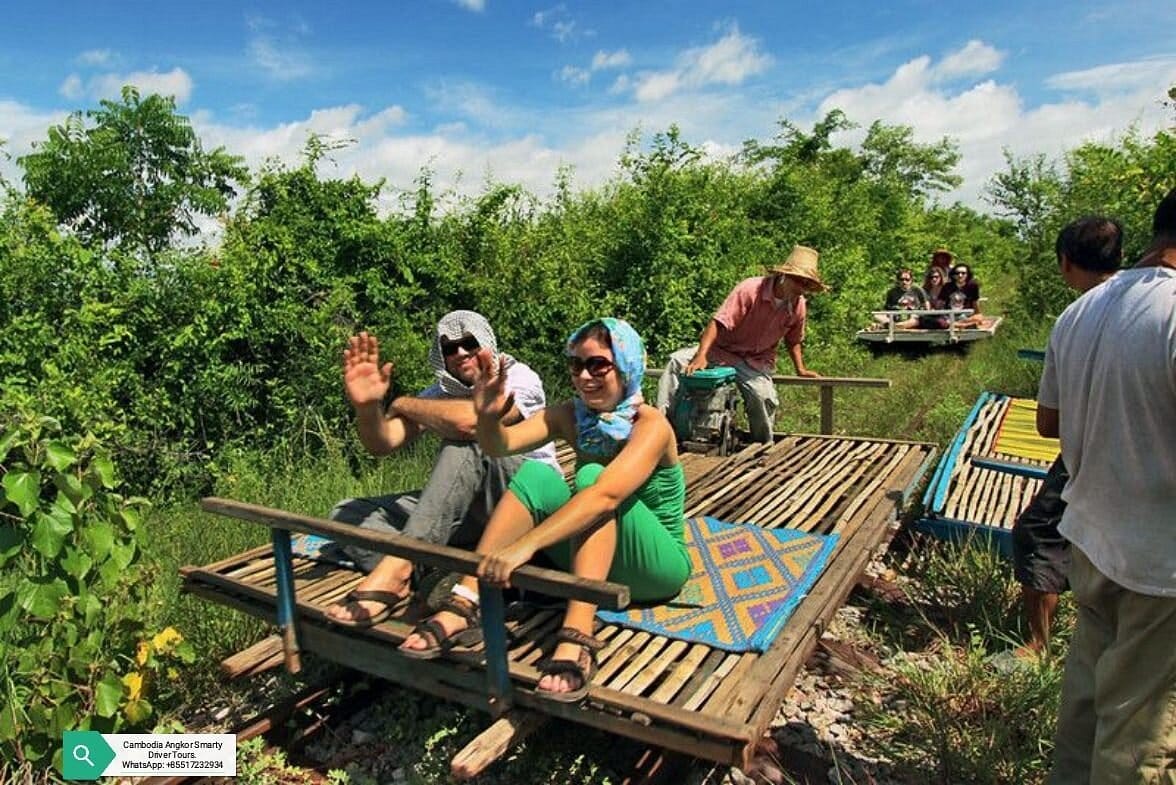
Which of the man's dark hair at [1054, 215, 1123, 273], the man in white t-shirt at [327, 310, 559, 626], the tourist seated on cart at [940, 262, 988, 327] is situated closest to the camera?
the man's dark hair at [1054, 215, 1123, 273]

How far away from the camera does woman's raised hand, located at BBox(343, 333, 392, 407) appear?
2.98 metres

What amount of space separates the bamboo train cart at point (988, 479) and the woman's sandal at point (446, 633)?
2903 mm

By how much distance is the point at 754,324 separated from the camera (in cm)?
605

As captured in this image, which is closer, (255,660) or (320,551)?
(255,660)

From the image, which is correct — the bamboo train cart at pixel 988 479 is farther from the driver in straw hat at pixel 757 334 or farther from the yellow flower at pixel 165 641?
the yellow flower at pixel 165 641

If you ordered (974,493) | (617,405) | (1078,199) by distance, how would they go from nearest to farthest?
1. (617,405)
2. (974,493)
3. (1078,199)

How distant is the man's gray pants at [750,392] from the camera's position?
20.3 feet

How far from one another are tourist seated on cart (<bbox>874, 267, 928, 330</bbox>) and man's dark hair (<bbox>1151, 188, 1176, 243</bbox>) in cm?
1097

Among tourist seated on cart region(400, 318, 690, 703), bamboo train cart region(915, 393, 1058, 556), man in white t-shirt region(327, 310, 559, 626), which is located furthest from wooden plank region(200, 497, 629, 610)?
bamboo train cart region(915, 393, 1058, 556)

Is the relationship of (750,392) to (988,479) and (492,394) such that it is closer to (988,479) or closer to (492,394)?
(988,479)

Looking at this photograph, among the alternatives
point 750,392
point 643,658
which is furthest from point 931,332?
point 643,658

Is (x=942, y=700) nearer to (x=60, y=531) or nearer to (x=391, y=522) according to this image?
(x=391, y=522)

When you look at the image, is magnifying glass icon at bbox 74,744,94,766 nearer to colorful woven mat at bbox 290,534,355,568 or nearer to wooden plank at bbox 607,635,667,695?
colorful woven mat at bbox 290,534,355,568

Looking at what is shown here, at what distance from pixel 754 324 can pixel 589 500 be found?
3784mm
